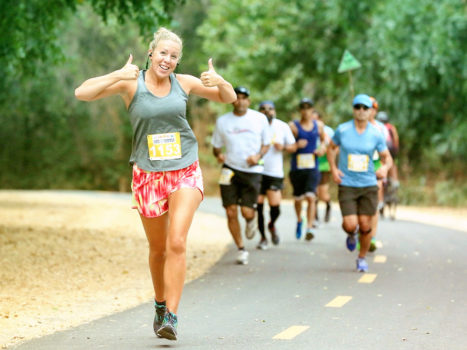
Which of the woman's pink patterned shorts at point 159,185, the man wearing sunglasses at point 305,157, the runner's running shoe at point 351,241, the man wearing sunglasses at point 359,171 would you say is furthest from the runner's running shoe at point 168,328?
the man wearing sunglasses at point 305,157

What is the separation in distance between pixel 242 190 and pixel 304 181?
2.68 meters

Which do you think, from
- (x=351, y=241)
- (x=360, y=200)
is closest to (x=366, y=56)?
(x=351, y=241)

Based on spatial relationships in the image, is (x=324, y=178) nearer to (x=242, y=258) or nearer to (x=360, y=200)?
(x=242, y=258)

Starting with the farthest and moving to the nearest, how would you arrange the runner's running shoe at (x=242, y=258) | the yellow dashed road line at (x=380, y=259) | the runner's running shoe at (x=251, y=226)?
the runner's running shoe at (x=251, y=226) → the yellow dashed road line at (x=380, y=259) → the runner's running shoe at (x=242, y=258)

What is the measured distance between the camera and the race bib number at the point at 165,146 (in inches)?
273

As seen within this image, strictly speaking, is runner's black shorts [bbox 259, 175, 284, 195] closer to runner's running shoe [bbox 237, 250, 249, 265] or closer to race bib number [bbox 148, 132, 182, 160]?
runner's running shoe [bbox 237, 250, 249, 265]

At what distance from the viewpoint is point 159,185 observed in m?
7.05

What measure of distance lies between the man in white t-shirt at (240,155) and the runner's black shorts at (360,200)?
141 centimetres

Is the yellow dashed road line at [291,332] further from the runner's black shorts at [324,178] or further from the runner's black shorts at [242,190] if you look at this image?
the runner's black shorts at [324,178]

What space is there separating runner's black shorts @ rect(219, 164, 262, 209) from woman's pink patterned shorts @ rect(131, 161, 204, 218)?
5075 mm

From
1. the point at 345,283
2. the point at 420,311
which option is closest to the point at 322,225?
the point at 345,283

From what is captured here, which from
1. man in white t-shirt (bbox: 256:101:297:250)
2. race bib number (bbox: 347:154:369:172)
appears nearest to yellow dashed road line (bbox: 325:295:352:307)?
race bib number (bbox: 347:154:369:172)

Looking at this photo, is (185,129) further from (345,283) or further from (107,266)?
(107,266)

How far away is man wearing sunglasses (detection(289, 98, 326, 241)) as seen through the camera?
14.7 meters
